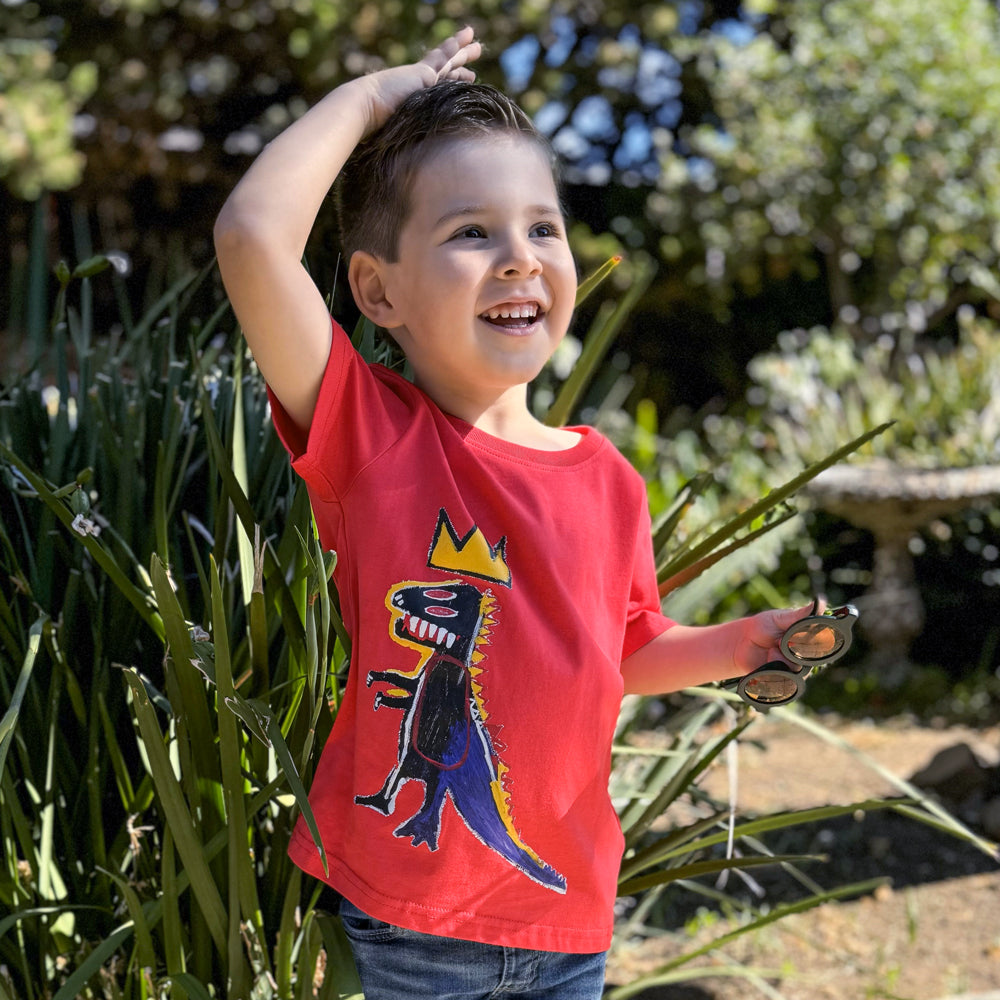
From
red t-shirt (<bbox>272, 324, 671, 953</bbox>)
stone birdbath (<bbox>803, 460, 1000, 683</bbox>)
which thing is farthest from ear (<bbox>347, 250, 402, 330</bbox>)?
stone birdbath (<bbox>803, 460, 1000, 683</bbox>)

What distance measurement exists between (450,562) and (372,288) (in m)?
0.34

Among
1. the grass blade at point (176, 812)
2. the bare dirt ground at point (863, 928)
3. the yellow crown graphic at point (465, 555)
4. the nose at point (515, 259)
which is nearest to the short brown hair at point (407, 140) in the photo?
the nose at point (515, 259)

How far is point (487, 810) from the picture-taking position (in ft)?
3.76

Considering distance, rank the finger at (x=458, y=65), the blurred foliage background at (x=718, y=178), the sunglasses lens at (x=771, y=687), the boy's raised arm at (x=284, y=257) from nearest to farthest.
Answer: the boy's raised arm at (x=284, y=257) → the sunglasses lens at (x=771, y=687) → the finger at (x=458, y=65) → the blurred foliage background at (x=718, y=178)

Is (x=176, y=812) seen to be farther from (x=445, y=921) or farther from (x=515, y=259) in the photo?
(x=515, y=259)

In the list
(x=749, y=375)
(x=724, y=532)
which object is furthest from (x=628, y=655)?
(x=749, y=375)

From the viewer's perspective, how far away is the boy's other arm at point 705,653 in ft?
4.09

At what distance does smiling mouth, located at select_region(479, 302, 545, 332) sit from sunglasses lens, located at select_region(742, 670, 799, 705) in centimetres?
44

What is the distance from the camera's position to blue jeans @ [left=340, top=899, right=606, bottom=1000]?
1164 millimetres

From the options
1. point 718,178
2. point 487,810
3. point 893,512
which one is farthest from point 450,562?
point 718,178

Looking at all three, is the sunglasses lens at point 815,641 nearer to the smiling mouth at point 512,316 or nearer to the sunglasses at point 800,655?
the sunglasses at point 800,655

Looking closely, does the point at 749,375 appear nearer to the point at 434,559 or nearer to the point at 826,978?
the point at 826,978

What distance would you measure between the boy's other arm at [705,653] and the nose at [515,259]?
424mm

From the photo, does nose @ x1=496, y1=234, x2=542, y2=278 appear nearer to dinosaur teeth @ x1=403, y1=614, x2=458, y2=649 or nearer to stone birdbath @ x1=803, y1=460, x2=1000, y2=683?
dinosaur teeth @ x1=403, y1=614, x2=458, y2=649
